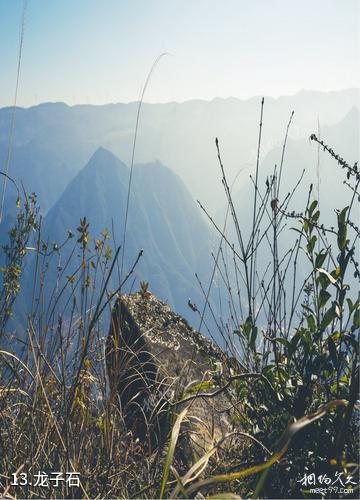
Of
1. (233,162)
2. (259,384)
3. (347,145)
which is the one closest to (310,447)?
(259,384)

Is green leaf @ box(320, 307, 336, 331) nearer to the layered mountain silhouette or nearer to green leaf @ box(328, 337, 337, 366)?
green leaf @ box(328, 337, 337, 366)

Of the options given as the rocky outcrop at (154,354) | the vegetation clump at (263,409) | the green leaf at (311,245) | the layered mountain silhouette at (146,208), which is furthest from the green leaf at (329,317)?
the layered mountain silhouette at (146,208)

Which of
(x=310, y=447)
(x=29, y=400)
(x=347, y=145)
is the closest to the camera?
(x=310, y=447)

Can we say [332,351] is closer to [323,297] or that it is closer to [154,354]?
[323,297]

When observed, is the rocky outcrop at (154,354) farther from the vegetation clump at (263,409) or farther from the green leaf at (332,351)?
the green leaf at (332,351)

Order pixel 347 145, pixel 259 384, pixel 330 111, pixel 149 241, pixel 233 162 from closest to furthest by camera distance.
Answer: pixel 259 384 → pixel 347 145 → pixel 149 241 → pixel 233 162 → pixel 330 111

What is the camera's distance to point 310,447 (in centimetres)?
136

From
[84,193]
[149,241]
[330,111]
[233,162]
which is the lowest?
[149,241]

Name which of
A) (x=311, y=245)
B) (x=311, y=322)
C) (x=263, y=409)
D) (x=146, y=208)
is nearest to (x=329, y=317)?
(x=311, y=322)

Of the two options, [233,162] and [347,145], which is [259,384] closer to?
[347,145]

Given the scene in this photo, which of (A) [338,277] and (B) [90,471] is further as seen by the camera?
Result: (B) [90,471]

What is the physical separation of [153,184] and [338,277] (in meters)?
137

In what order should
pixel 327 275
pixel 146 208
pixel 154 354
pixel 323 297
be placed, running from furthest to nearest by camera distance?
pixel 146 208 < pixel 154 354 < pixel 323 297 < pixel 327 275

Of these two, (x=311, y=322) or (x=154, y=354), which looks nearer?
(x=311, y=322)
